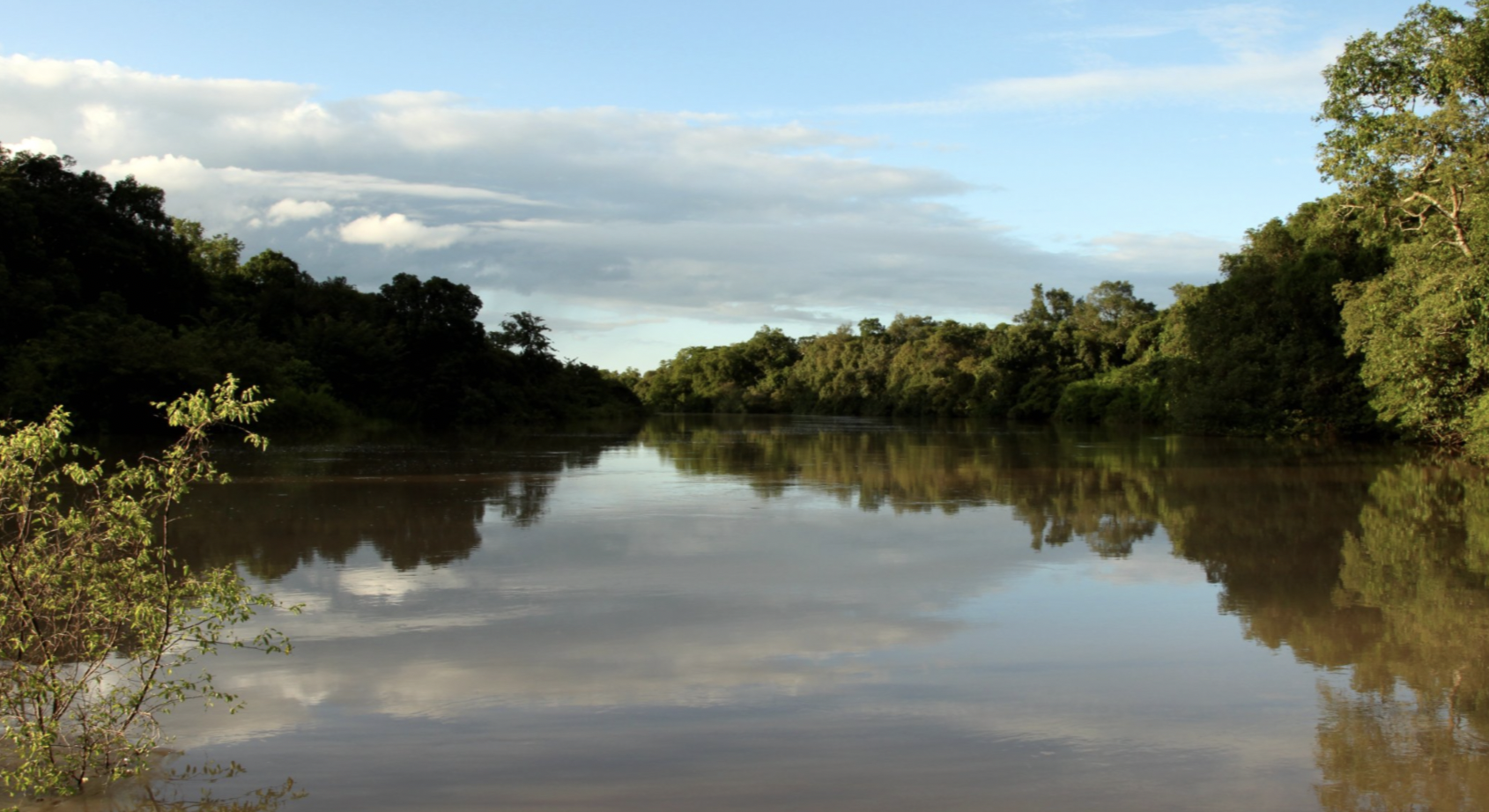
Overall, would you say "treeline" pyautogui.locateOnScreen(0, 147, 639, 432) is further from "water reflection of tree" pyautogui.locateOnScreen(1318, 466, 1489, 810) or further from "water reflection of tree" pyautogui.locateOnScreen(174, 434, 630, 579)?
"water reflection of tree" pyautogui.locateOnScreen(1318, 466, 1489, 810)

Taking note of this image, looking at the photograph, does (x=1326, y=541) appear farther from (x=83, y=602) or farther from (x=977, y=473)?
(x=83, y=602)

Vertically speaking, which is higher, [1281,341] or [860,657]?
[1281,341]

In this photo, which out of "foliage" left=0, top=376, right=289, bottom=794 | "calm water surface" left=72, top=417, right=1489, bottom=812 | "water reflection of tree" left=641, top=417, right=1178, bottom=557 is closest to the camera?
"foliage" left=0, top=376, right=289, bottom=794

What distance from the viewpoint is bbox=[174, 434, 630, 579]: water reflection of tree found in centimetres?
1000

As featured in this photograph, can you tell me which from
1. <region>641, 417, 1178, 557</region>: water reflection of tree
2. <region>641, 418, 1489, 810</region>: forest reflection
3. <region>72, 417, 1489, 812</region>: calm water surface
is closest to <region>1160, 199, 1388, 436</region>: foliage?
<region>641, 417, 1178, 557</region>: water reflection of tree

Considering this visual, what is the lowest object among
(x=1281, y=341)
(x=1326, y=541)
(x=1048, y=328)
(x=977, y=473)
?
(x=1326, y=541)

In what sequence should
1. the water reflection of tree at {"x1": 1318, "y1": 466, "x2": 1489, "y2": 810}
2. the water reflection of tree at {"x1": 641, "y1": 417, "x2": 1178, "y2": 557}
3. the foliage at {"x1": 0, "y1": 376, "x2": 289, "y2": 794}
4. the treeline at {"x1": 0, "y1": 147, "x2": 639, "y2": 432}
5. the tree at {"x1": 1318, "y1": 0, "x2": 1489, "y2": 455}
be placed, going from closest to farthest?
the foliage at {"x1": 0, "y1": 376, "x2": 289, "y2": 794} → the water reflection of tree at {"x1": 1318, "y1": 466, "x2": 1489, "y2": 810} → the water reflection of tree at {"x1": 641, "y1": 417, "x2": 1178, "y2": 557} → the tree at {"x1": 1318, "y1": 0, "x2": 1489, "y2": 455} → the treeline at {"x1": 0, "y1": 147, "x2": 639, "y2": 432}

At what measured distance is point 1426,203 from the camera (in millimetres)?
22188

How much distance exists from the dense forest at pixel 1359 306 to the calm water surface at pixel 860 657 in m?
8.36

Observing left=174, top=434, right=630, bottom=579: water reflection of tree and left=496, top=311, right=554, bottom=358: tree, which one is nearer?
left=174, top=434, right=630, bottom=579: water reflection of tree

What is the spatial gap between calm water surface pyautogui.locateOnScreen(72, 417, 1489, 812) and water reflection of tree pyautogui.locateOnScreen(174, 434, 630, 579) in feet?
0.30

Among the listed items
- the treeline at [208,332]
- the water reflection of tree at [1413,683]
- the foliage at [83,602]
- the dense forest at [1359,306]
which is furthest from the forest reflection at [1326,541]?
the treeline at [208,332]

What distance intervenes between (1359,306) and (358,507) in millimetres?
21071

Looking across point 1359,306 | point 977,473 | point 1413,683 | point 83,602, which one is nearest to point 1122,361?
point 1359,306
